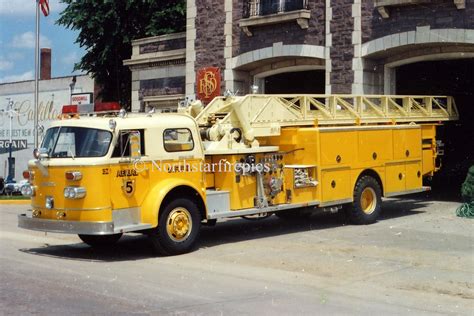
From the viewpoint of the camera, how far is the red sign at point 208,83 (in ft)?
77.0

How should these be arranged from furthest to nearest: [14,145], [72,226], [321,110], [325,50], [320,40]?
[14,145] < [320,40] < [325,50] < [321,110] < [72,226]

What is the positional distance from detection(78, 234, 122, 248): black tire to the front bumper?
1.24 meters

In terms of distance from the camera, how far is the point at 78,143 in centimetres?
1095

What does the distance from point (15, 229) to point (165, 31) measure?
53.5 ft

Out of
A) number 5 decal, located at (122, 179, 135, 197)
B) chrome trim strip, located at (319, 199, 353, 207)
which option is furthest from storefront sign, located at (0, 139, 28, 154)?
number 5 decal, located at (122, 179, 135, 197)

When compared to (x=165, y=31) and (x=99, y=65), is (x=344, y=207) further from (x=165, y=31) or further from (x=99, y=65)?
(x=99, y=65)

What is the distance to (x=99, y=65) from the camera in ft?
104

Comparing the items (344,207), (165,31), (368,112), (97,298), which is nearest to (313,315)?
(97,298)

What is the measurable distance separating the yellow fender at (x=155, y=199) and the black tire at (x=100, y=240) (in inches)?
60.9

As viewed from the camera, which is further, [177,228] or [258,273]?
[177,228]

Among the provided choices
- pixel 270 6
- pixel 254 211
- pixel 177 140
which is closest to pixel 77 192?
pixel 177 140

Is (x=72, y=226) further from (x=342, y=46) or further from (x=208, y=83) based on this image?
(x=208, y=83)

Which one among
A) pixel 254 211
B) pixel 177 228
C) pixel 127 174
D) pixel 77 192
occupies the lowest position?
pixel 177 228

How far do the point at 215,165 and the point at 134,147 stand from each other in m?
1.87
